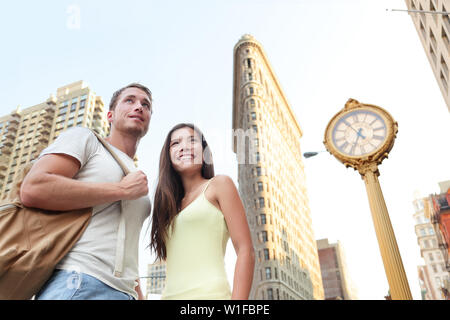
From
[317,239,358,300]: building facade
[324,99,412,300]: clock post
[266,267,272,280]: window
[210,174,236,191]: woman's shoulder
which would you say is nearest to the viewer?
[210,174,236,191]: woman's shoulder

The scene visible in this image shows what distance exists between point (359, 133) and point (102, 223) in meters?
6.42

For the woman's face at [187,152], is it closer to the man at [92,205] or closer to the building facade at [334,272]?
the man at [92,205]

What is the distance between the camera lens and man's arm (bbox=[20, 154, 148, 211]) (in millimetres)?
1709

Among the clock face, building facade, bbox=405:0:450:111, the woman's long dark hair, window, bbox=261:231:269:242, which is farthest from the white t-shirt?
window, bbox=261:231:269:242

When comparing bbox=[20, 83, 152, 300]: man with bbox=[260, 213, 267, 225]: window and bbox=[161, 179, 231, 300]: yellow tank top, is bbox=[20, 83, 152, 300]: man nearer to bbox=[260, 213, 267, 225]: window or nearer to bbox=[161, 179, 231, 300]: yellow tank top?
bbox=[161, 179, 231, 300]: yellow tank top

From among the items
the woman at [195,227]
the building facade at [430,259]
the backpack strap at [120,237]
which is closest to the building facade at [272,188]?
the building facade at [430,259]

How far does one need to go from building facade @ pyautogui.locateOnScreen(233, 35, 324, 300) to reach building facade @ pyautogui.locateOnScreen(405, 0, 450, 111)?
28.6m

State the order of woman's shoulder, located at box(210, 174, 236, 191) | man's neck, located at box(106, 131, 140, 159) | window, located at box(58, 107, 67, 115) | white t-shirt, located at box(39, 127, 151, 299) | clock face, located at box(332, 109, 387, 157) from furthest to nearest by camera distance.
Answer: window, located at box(58, 107, 67, 115), clock face, located at box(332, 109, 387, 157), man's neck, located at box(106, 131, 140, 159), woman's shoulder, located at box(210, 174, 236, 191), white t-shirt, located at box(39, 127, 151, 299)

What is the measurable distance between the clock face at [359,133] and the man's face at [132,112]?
5.56 m

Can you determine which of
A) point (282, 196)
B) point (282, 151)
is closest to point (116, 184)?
point (282, 196)

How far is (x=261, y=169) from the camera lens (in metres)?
65.8

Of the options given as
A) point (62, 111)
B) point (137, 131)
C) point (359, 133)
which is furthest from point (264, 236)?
point (137, 131)

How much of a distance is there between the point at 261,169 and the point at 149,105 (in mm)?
63835

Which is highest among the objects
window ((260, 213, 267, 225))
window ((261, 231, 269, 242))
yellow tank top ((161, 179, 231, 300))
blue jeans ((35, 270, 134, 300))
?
window ((260, 213, 267, 225))
